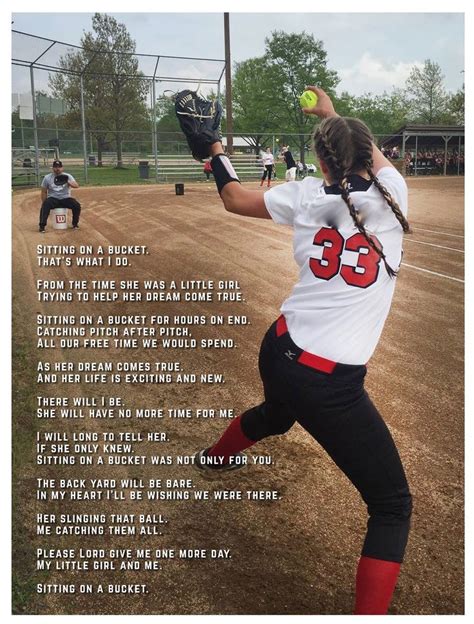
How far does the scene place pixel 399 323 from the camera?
6402 millimetres

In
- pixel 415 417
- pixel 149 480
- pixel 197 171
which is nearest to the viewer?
pixel 149 480

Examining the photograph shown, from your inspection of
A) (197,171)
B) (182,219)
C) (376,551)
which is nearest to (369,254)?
(376,551)

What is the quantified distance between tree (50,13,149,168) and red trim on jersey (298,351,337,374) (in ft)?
60.9

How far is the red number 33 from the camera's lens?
2.00 m

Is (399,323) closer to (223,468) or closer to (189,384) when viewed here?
(189,384)

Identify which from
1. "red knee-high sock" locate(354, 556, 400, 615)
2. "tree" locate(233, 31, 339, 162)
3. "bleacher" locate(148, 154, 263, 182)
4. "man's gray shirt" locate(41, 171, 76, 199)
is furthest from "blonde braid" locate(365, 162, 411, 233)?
"tree" locate(233, 31, 339, 162)

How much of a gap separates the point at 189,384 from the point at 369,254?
290cm

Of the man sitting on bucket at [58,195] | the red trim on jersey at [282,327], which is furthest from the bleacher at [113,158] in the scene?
the red trim on jersey at [282,327]

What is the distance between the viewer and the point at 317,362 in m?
2.07

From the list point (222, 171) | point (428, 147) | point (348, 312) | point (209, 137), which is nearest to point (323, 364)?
point (348, 312)

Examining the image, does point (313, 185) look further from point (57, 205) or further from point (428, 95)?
point (428, 95)

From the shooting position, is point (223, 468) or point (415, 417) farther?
point (415, 417)

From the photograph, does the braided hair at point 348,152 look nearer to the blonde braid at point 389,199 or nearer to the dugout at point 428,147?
the blonde braid at point 389,199

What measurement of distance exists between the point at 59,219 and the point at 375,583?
10.2 meters
